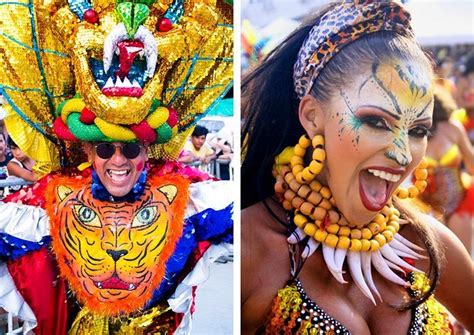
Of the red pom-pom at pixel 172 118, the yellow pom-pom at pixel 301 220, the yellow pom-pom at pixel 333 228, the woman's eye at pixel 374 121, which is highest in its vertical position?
the woman's eye at pixel 374 121

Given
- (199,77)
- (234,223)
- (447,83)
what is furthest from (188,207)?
(447,83)

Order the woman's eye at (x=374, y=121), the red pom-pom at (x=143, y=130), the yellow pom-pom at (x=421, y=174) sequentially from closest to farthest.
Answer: the woman's eye at (x=374, y=121) → the yellow pom-pom at (x=421, y=174) → the red pom-pom at (x=143, y=130)

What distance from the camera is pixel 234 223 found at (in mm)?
2482

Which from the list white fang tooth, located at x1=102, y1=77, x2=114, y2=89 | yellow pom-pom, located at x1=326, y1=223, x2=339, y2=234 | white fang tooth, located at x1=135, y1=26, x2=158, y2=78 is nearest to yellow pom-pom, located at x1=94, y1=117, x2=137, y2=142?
white fang tooth, located at x1=102, y1=77, x2=114, y2=89

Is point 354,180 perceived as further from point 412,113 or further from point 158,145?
point 158,145

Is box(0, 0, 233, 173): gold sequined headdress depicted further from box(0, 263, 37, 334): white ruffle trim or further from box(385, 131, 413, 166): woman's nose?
box(385, 131, 413, 166): woman's nose

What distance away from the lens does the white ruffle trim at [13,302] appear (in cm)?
260

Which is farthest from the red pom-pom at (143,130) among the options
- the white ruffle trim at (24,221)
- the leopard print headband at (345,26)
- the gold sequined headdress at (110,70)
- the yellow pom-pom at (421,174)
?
the yellow pom-pom at (421,174)

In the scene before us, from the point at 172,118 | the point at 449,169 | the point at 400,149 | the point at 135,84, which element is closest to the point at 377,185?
the point at 400,149

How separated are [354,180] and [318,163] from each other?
0.14 m

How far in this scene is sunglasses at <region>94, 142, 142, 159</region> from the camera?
99.8 inches

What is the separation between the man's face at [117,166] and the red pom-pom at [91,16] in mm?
448

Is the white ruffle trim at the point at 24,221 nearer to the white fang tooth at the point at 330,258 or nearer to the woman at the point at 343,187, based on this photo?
the woman at the point at 343,187

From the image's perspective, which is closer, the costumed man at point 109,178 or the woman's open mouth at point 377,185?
the woman's open mouth at point 377,185
